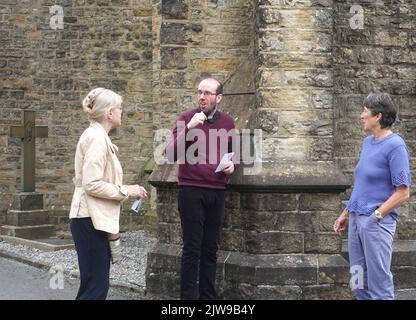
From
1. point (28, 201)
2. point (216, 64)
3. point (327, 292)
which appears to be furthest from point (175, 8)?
point (28, 201)

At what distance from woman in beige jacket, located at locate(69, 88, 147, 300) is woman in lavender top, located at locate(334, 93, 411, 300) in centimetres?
155

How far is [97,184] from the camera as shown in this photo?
444cm

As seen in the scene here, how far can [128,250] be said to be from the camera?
10.1 meters

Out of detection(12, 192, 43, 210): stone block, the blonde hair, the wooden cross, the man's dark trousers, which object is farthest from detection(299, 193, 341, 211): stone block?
the wooden cross

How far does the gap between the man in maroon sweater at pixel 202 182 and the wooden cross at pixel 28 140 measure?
7130 mm

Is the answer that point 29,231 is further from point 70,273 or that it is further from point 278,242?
point 278,242

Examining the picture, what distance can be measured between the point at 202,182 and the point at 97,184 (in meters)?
1.34

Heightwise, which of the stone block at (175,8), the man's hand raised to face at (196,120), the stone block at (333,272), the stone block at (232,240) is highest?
the stone block at (175,8)

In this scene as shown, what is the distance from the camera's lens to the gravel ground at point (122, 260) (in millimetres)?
7500

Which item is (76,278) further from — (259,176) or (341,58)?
(341,58)

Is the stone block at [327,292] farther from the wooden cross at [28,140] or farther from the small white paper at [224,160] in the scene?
the wooden cross at [28,140]

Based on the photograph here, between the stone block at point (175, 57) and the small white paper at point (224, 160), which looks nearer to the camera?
the small white paper at point (224, 160)

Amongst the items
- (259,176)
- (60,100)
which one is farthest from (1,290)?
(60,100)

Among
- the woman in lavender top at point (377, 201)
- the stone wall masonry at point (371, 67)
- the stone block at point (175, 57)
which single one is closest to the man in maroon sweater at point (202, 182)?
the woman in lavender top at point (377, 201)
